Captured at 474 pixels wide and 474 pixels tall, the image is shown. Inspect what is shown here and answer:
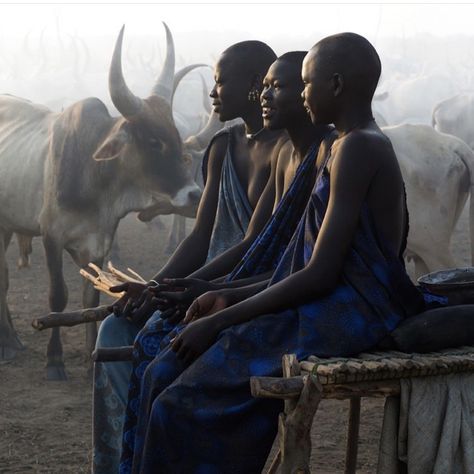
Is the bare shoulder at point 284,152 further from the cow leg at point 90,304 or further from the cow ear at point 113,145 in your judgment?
the cow leg at point 90,304

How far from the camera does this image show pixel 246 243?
372 centimetres

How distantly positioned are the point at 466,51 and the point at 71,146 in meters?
43.0

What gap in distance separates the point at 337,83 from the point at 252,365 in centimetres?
84

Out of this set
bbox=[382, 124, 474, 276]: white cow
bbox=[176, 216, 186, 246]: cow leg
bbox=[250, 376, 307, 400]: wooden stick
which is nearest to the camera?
bbox=[250, 376, 307, 400]: wooden stick

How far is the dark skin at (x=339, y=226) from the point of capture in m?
2.97

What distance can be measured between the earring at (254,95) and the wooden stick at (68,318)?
0.96 metres

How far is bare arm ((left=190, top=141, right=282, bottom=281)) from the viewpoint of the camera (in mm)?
3709

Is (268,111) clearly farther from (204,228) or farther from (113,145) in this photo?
(113,145)

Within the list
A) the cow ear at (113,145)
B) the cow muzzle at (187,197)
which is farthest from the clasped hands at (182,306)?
the cow muzzle at (187,197)

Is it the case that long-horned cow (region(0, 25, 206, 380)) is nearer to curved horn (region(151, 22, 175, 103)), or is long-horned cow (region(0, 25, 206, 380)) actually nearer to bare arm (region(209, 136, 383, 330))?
curved horn (region(151, 22, 175, 103))

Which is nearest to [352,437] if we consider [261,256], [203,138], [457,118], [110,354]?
[261,256]

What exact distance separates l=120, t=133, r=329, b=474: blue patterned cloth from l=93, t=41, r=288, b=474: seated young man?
0.32 metres

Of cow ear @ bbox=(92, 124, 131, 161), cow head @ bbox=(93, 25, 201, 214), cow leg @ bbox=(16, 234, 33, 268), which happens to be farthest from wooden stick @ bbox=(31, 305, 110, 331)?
cow leg @ bbox=(16, 234, 33, 268)

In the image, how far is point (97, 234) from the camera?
6707mm
